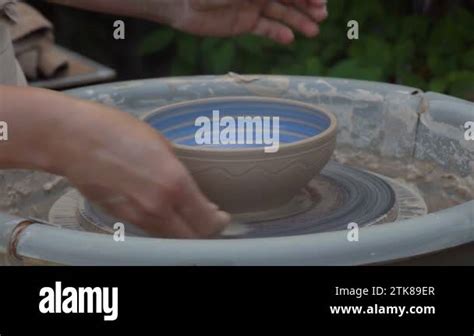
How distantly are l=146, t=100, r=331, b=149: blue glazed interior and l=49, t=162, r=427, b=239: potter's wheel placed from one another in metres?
0.07

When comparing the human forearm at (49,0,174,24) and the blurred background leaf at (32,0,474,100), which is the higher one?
the blurred background leaf at (32,0,474,100)

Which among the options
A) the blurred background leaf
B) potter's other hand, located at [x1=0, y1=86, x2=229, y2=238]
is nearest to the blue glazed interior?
potter's other hand, located at [x1=0, y1=86, x2=229, y2=238]

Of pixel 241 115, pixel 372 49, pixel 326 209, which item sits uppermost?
pixel 372 49

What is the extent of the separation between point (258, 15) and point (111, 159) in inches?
19.0

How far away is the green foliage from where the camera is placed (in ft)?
6.72

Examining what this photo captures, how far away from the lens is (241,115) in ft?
3.76

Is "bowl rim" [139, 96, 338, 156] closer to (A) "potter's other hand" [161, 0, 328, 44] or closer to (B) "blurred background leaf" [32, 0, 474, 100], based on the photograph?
(A) "potter's other hand" [161, 0, 328, 44]

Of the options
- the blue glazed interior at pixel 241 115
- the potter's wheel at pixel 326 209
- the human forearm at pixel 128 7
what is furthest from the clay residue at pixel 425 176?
the human forearm at pixel 128 7

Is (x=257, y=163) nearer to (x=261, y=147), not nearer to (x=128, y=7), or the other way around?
(x=261, y=147)

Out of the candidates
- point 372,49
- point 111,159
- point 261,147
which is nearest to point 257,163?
point 261,147

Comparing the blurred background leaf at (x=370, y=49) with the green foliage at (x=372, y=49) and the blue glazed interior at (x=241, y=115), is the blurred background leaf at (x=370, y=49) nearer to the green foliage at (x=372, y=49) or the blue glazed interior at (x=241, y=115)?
the green foliage at (x=372, y=49)

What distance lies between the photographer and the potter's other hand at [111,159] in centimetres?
75

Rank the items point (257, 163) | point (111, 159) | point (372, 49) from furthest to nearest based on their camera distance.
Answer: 1. point (372, 49)
2. point (257, 163)
3. point (111, 159)

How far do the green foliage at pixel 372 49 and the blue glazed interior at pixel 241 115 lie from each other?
793 millimetres
